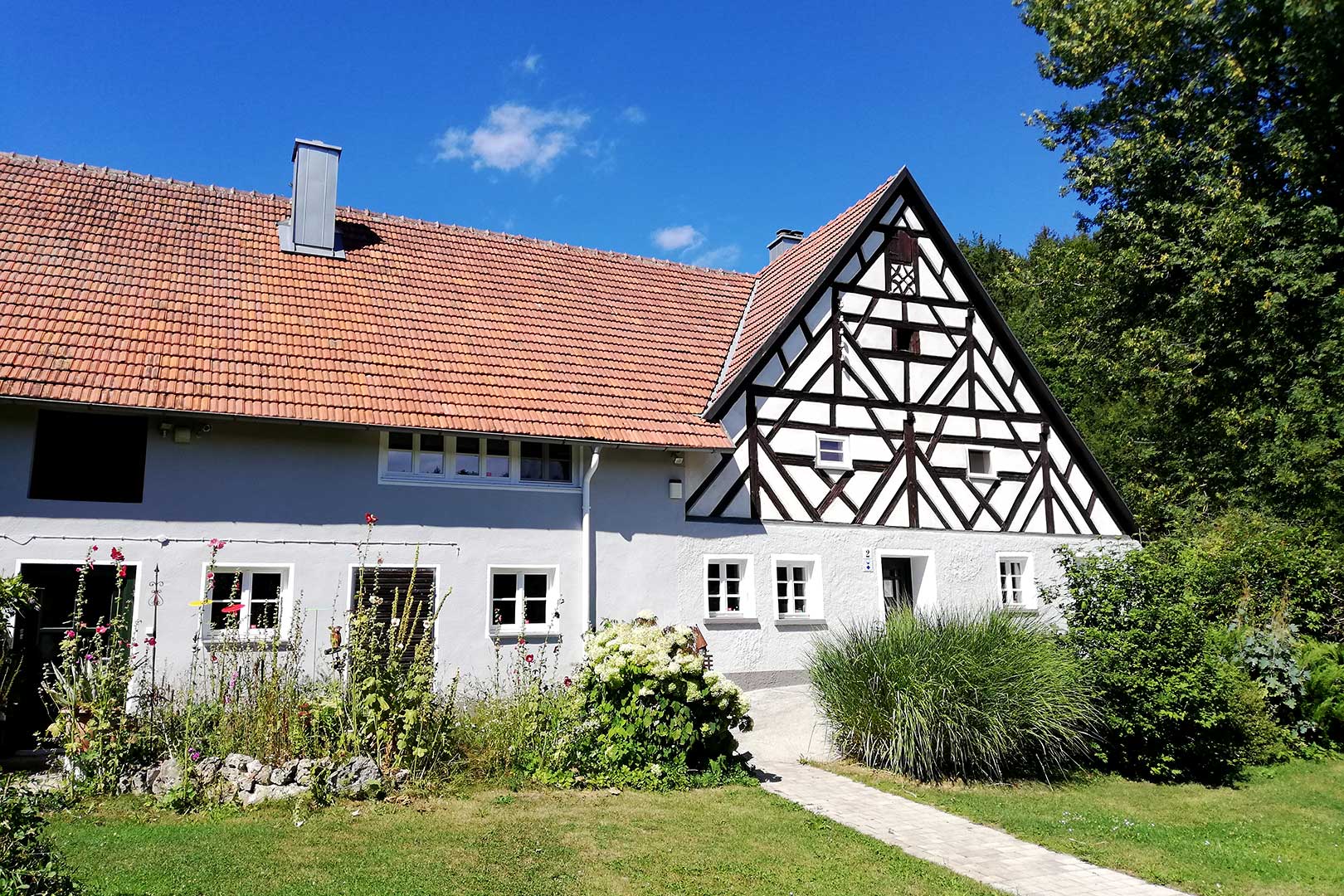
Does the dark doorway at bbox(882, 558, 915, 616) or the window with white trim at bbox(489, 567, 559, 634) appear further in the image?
the dark doorway at bbox(882, 558, 915, 616)

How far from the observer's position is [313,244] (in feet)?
48.6

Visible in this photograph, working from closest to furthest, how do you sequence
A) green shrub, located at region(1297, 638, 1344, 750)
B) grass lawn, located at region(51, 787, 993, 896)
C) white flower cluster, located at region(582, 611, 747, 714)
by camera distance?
grass lawn, located at region(51, 787, 993, 896) → white flower cluster, located at region(582, 611, 747, 714) → green shrub, located at region(1297, 638, 1344, 750)

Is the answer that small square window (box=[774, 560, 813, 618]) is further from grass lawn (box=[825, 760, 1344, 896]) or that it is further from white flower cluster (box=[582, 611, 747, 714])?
white flower cluster (box=[582, 611, 747, 714])

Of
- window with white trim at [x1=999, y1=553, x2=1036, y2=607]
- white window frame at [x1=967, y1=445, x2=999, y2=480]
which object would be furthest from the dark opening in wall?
window with white trim at [x1=999, y1=553, x2=1036, y2=607]

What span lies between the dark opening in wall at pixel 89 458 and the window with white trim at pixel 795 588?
8.98m

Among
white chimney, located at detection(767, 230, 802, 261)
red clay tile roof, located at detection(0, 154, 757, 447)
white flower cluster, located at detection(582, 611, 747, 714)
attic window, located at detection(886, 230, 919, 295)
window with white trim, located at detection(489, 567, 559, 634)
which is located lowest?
white flower cluster, located at detection(582, 611, 747, 714)

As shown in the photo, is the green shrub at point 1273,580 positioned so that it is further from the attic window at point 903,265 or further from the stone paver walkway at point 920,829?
the stone paver walkway at point 920,829

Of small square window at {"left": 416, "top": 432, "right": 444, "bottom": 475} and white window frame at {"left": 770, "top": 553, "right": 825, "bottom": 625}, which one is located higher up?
small square window at {"left": 416, "top": 432, "right": 444, "bottom": 475}

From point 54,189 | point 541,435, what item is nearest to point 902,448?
point 541,435

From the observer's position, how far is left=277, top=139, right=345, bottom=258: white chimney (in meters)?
14.8

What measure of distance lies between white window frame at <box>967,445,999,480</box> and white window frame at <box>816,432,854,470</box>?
2.52 meters

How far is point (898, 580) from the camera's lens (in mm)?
16562

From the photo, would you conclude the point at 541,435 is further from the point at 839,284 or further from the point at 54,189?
the point at 54,189

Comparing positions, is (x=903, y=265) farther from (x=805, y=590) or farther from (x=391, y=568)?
(x=391, y=568)
